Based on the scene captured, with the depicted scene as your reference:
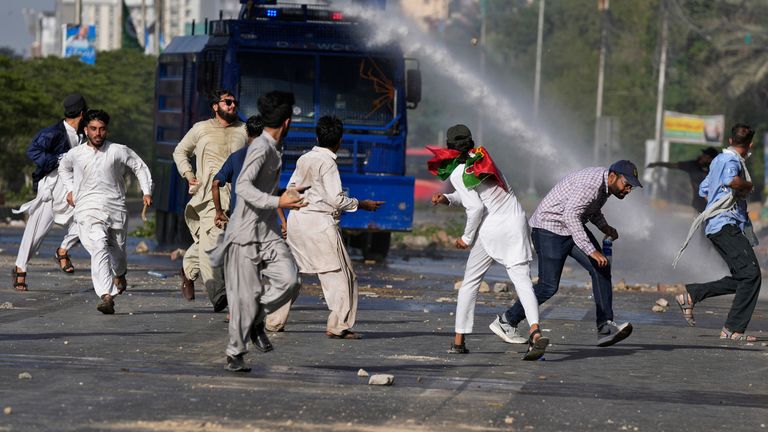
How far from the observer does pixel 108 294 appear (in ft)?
41.1

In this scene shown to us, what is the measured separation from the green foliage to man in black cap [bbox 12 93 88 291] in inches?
816

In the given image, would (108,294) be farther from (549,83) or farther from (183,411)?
(549,83)

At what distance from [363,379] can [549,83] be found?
74.2m

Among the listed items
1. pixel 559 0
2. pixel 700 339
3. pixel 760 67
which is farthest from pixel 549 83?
pixel 700 339

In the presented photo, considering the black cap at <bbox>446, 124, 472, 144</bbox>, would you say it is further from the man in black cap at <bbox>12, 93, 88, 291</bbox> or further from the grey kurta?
the man in black cap at <bbox>12, 93, 88, 291</bbox>

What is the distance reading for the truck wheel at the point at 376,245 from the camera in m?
22.5

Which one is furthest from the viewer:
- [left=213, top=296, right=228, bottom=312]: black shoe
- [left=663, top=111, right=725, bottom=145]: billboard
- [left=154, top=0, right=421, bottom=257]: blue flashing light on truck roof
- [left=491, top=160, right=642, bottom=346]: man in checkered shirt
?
[left=663, top=111, right=725, bottom=145]: billboard

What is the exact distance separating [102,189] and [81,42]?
42900mm

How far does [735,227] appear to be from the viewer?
1239cm

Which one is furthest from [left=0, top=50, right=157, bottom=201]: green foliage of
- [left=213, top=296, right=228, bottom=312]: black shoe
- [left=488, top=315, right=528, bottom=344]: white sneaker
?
[left=488, top=315, right=528, bottom=344]: white sneaker

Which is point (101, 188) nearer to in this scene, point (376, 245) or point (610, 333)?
point (610, 333)

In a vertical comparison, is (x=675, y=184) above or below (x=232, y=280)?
below

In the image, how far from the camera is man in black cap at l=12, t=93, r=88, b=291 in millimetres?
14570

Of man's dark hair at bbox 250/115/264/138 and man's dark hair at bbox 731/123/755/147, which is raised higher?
man's dark hair at bbox 731/123/755/147
